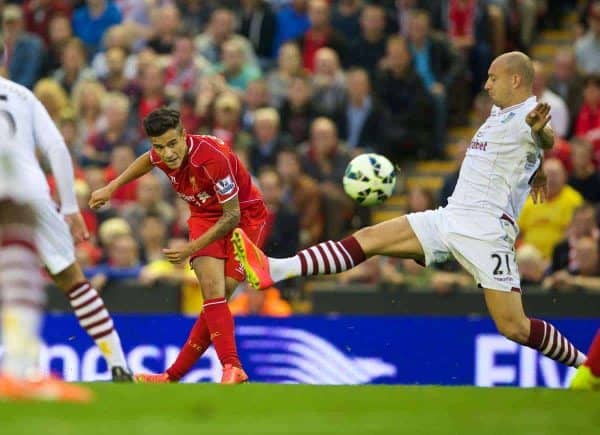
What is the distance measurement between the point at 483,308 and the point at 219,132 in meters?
4.21

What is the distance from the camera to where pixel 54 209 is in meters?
10.3

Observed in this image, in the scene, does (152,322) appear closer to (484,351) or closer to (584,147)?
(484,351)

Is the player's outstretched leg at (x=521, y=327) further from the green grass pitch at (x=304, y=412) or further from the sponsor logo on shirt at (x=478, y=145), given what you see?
the green grass pitch at (x=304, y=412)

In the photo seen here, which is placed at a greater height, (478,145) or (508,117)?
(508,117)

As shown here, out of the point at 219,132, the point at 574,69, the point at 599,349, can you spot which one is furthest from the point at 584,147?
the point at 599,349

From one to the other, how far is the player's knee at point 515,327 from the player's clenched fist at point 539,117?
1.36m

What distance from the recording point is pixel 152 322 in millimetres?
14641

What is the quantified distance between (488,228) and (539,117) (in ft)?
2.99

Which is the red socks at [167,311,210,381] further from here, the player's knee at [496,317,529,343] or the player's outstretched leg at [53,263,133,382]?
the player's knee at [496,317,529,343]

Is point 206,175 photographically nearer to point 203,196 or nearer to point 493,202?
point 203,196

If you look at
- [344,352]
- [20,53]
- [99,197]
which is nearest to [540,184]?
[99,197]

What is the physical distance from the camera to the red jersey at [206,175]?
35.6 ft

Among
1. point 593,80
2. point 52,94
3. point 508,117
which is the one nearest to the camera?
point 508,117

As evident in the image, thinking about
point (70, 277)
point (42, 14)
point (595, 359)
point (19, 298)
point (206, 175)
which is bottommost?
point (595, 359)
